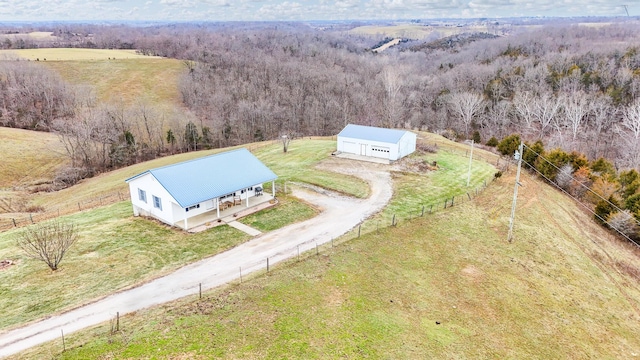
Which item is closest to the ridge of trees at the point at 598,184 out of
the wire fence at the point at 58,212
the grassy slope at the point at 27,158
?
the wire fence at the point at 58,212

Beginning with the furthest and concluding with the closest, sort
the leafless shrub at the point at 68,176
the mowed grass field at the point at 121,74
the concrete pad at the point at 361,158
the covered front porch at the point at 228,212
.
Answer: the mowed grass field at the point at 121,74
the leafless shrub at the point at 68,176
the concrete pad at the point at 361,158
the covered front porch at the point at 228,212

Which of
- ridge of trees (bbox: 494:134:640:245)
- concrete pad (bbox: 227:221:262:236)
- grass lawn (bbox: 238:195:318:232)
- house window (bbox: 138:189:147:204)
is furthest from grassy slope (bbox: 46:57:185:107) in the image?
ridge of trees (bbox: 494:134:640:245)

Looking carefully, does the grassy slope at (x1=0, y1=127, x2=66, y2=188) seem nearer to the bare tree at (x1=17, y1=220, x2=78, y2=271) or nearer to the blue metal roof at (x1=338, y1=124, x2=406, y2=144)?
the bare tree at (x1=17, y1=220, x2=78, y2=271)

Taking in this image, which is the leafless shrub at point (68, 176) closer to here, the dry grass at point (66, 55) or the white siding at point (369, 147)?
the white siding at point (369, 147)

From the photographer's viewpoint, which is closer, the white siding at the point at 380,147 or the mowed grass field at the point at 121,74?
the white siding at the point at 380,147

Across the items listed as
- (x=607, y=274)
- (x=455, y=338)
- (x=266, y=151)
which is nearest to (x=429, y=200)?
(x=607, y=274)

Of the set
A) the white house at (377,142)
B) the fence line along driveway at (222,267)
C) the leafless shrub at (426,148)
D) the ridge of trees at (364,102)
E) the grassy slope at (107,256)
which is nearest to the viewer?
the fence line along driveway at (222,267)

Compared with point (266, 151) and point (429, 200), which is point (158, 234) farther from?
point (266, 151)
